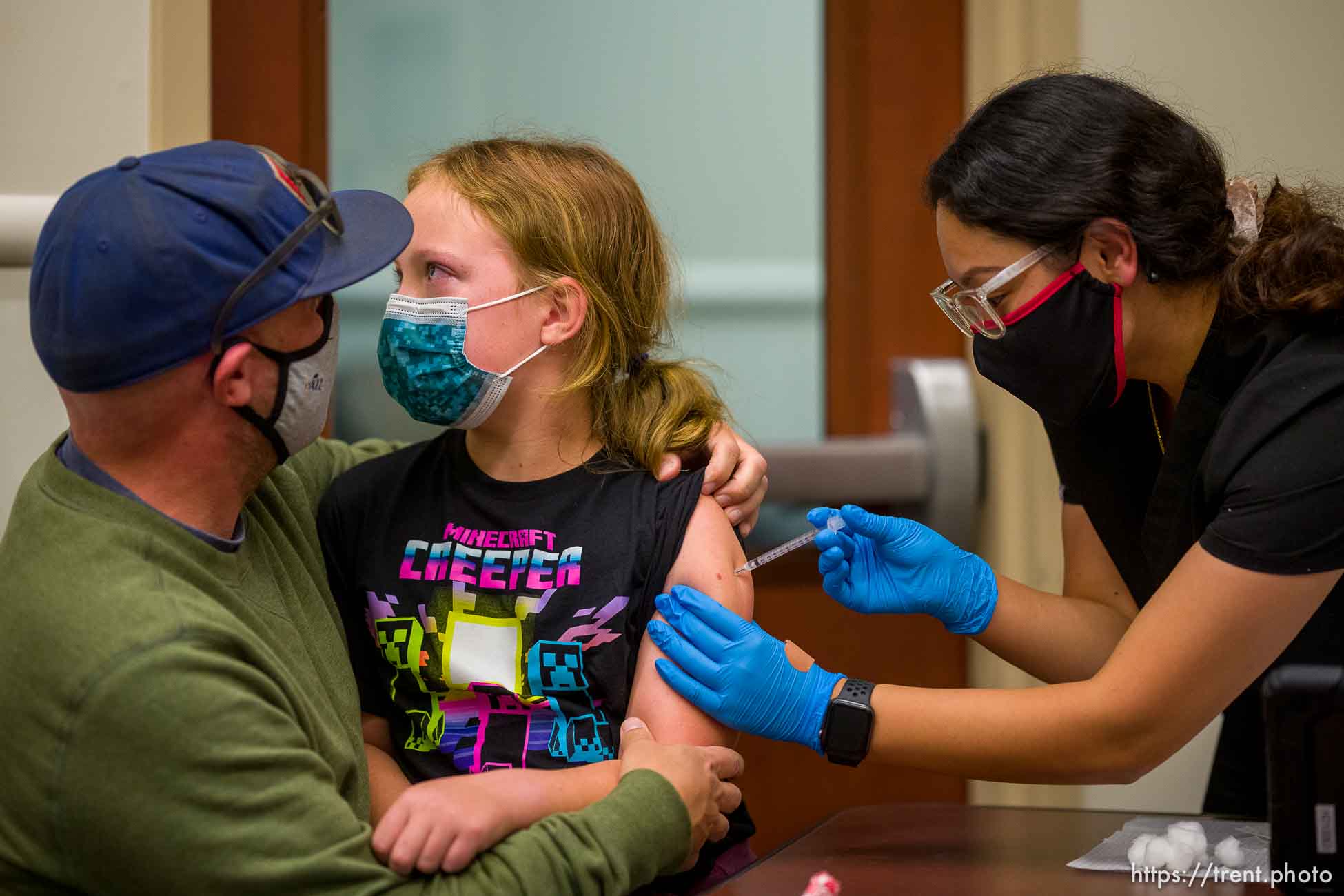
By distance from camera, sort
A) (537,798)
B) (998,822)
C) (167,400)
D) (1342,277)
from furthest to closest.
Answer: (998,822)
(1342,277)
(537,798)
(167,400)

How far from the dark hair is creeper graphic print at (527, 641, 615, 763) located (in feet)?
2.44

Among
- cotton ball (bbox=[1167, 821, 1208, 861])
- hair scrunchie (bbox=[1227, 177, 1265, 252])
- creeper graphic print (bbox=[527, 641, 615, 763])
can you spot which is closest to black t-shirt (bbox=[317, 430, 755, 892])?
creeper graphic print (bbox=[527, 641, 615, 763])

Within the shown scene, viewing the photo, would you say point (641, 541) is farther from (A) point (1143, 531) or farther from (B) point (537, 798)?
(A) point (1143, 531)

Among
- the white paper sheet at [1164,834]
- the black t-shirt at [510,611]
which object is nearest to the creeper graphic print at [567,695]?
the black t-shirt at [510,611]

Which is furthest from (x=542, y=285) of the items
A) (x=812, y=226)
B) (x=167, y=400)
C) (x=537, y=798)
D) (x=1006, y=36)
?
(x=1006, y=36)

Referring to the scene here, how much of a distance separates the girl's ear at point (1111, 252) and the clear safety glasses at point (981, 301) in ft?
0.16

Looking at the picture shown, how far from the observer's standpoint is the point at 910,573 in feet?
5.85

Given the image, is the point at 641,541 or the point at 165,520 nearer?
the point at 165,520

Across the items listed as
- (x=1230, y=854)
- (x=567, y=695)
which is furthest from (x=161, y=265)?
(x=1230, y=854)

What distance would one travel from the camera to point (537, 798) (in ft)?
4.35

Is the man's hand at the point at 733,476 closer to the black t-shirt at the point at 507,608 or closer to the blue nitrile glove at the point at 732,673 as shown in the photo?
the black t-shirt at the point at 507,608

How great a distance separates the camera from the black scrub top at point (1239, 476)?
1382 millimetres

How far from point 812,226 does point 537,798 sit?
154 centimetres

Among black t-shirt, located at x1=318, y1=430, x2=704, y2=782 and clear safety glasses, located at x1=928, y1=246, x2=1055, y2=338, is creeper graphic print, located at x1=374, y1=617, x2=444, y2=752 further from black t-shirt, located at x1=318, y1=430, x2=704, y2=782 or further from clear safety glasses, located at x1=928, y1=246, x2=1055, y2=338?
clear safety glasses, located at x1=928, y1=246, x2=1055, y2=338
